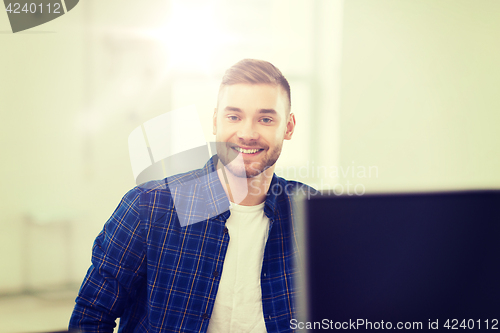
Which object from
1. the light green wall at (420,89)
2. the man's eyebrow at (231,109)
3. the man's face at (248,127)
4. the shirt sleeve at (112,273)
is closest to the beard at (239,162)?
the man's face at (248,127)

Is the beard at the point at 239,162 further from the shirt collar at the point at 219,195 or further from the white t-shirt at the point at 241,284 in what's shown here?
the white t-shirt at the point at 241,284

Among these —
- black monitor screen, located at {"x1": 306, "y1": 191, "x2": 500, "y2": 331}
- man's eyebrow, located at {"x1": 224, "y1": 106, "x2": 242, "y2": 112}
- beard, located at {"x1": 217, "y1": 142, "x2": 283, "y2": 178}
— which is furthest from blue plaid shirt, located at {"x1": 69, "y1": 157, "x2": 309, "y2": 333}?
black monitor screen, located at {"x1": 306, "y1": 191, "x2": 500, "y2": 331}

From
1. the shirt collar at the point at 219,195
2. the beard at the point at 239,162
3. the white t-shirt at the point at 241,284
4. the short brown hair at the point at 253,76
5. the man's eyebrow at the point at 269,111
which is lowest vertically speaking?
the white t-shirt at the point at 241,284

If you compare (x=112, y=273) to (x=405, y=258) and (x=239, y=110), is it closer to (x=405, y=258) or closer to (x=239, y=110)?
(x=239, y=110)

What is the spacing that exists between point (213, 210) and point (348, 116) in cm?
94

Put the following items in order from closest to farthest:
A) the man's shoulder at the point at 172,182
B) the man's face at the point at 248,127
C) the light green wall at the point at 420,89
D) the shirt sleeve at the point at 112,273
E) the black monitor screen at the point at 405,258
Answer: the black monitor screen at the point at 405,258 → the shirt sleeve at the point at 112,273 → the man's shoulder at the point at 172,182 → the man's face at the point at 248,127 → the light green wall at the point at 420,89

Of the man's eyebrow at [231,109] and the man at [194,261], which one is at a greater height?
the man's eyebrow at [231,109]

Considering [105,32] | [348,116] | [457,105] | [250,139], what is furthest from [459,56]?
[105,32]

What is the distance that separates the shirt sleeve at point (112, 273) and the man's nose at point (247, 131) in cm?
36

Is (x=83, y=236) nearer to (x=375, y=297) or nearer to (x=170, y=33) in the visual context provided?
(x=170, y=33)

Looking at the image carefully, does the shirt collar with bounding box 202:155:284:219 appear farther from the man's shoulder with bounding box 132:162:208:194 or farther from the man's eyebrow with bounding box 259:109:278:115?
the man's eyebrow with bounding box 259:109:278:115

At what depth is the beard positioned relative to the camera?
3.56 ft

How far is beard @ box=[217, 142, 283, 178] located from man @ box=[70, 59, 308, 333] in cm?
5

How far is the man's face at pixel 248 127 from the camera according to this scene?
108cm
